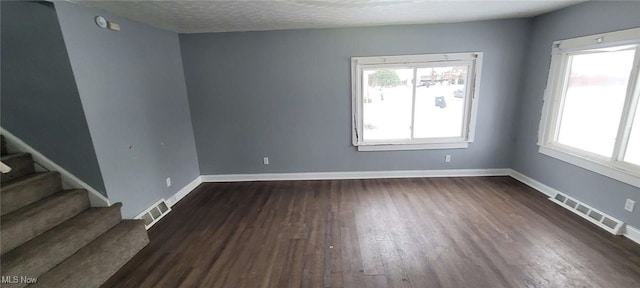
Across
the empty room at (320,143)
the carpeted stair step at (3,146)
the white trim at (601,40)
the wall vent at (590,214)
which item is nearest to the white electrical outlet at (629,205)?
the empty room at (320,143)

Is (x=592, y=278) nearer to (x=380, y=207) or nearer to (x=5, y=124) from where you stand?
(x=380, y=207)

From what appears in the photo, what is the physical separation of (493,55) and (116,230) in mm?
5073

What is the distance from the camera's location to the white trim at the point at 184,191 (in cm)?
348

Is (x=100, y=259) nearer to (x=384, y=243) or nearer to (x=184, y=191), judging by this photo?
(x=184, y=191)

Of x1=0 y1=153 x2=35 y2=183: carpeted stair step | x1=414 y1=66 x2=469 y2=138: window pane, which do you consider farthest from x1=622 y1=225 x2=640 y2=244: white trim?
x1=0 y1=153 x2=35 y2=183: carpeted stair step

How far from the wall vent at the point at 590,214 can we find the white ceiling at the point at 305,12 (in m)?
2.27

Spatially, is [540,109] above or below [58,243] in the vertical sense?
above

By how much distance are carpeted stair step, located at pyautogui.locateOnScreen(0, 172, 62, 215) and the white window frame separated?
18.1ft

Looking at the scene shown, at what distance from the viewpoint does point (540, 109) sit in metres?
3.42

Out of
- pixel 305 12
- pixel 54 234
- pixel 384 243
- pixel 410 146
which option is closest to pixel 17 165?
pixel 54 234

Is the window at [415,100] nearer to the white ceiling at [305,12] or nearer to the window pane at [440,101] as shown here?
the window pane at [440,101]

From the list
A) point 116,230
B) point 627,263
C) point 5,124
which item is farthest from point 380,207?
point 5,124

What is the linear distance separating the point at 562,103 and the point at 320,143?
3219 millimetres

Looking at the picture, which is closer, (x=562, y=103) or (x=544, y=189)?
→ (x=562, y=103)
